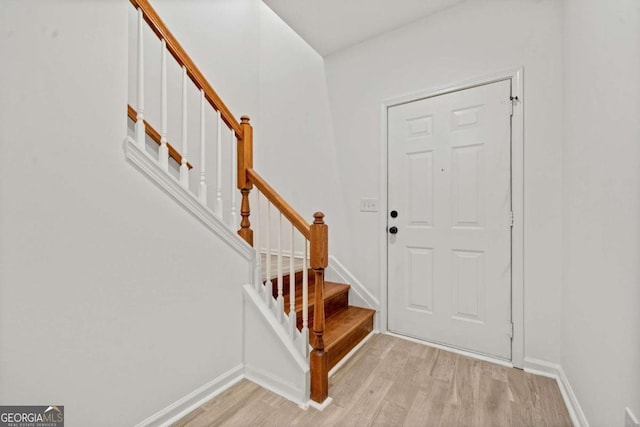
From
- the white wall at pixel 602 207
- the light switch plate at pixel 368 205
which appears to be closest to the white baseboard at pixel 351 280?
the light switch plate at pixel 368 205

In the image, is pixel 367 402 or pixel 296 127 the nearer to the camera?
pixel 367 402

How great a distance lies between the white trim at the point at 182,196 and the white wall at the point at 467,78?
1.22 meters

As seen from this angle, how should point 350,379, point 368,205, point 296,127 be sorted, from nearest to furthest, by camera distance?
point 350,379
point 368,205
point 296,127

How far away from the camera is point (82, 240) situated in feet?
3.79

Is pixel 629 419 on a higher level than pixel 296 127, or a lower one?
lower

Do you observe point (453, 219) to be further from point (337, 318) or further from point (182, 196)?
point (182, 196)

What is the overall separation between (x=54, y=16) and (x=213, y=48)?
1.83 meters

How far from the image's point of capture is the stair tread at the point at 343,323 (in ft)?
6.53

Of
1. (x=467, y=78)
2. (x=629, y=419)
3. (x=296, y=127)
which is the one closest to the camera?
(x=629, y=419)

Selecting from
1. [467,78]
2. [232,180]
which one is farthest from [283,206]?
[467,78]

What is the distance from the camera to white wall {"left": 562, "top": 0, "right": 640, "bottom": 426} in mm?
1004

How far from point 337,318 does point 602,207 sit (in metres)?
1.82

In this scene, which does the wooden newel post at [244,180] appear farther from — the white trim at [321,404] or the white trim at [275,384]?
the white trim at [321,404]

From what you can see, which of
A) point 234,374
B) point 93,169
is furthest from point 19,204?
point 234,374
